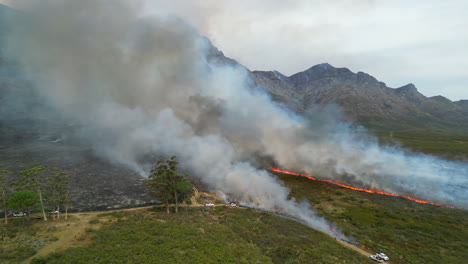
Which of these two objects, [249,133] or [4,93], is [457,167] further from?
[4,93]

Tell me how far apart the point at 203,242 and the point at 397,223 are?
53147 mm

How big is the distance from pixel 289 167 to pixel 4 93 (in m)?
232

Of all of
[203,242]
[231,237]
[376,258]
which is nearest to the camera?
[203,242]

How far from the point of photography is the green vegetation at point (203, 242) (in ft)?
119

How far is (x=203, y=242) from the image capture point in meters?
42.4

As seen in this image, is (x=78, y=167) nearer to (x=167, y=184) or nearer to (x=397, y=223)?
(x=167, y=184)

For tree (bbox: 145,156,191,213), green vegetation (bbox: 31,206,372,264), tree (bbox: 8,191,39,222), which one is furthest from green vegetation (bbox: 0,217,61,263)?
tree (bbox: 145,156,191,213)

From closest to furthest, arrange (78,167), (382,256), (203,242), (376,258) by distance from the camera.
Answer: (203,242) → (376,258) → (382,256) → (78,167)

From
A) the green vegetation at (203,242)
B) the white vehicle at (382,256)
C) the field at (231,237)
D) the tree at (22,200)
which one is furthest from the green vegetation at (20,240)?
the white vehicle at (382,256)

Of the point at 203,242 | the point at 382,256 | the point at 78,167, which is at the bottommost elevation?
the point at 382,256

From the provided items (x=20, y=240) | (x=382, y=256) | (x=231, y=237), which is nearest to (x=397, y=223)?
(x=382, y=256)

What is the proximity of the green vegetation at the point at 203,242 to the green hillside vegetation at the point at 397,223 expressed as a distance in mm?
12185

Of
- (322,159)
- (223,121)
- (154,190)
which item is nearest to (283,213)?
(154,190)

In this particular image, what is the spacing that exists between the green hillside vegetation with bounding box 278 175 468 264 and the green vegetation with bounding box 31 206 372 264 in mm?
12185
